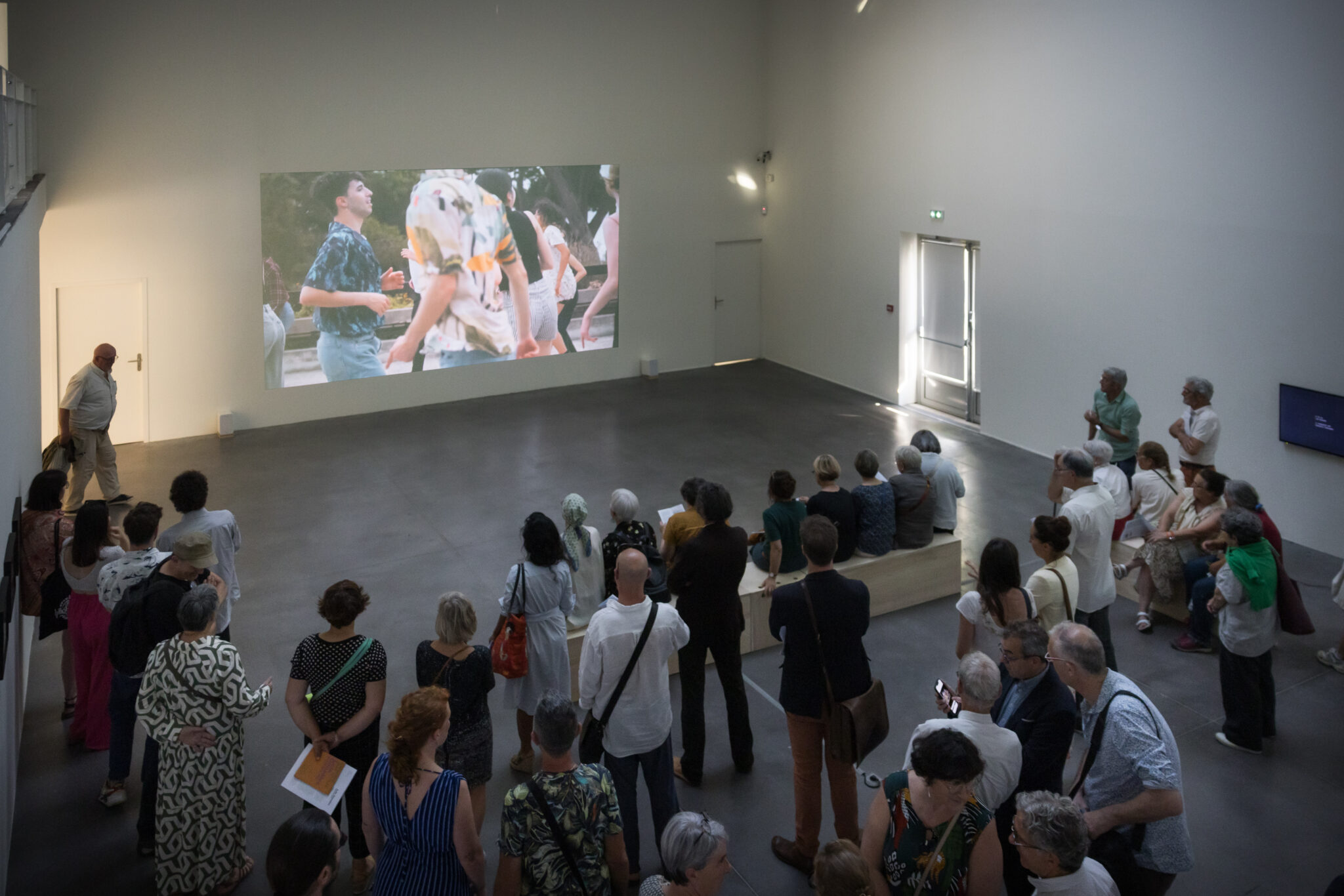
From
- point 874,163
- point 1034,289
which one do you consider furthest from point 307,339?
point 1034,289

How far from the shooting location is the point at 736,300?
50.6 ft

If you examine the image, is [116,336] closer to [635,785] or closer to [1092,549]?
[635,785]

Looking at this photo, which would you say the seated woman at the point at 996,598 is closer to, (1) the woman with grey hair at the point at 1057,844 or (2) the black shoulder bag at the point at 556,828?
(1) the woman with grey hair at the point at 1057,844

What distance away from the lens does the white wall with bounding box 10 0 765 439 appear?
425 inches

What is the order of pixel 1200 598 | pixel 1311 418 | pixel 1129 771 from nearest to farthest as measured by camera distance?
pixel 1129 771 < pixel 1200 598 < pixel 1311 418

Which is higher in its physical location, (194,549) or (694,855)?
(194,549)

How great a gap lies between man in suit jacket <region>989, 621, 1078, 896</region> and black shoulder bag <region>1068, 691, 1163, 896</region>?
0.49ft

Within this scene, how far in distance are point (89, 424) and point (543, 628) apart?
6.03 meters

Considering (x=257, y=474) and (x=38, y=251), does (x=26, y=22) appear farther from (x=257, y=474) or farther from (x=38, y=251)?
(x=257, y=474)

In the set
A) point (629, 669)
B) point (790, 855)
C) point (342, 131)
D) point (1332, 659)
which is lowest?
point (790, 855)

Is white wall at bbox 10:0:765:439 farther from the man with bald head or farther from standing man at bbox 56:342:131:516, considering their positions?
the man with bald head

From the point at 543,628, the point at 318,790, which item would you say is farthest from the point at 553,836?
the point at 543,628

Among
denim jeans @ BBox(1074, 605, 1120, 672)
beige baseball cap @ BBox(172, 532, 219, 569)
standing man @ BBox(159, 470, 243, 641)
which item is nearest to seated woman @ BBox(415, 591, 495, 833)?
beige baseball cap @ BBox(172, 532, 219, 569)

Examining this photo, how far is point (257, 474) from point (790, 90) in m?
8.54
